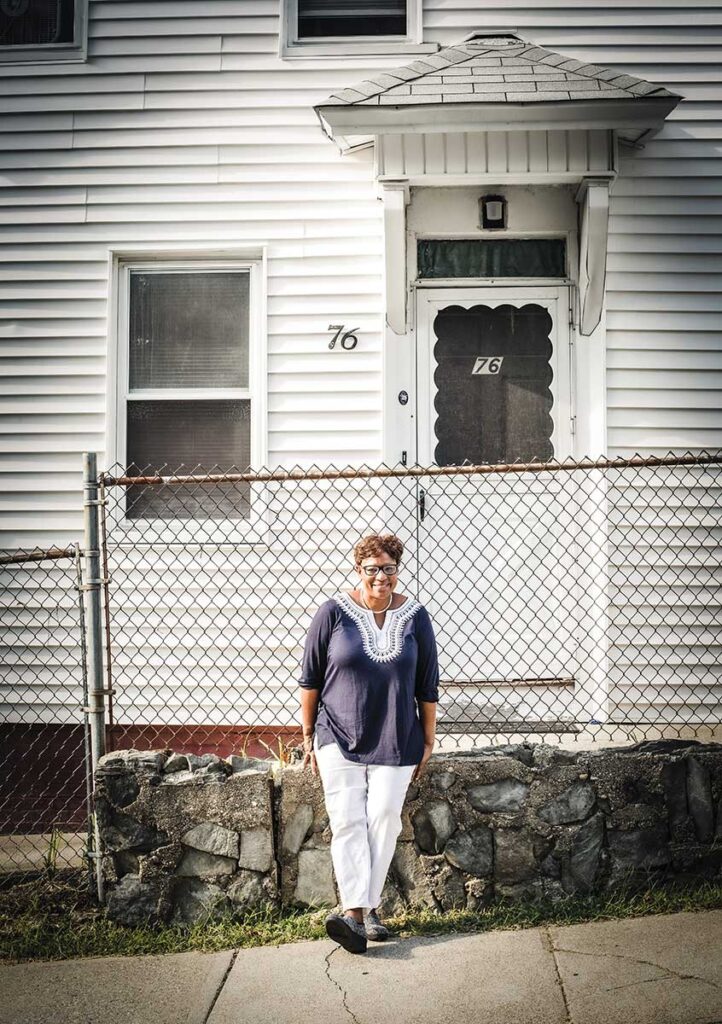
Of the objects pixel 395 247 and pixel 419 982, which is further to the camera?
pixel 395 247

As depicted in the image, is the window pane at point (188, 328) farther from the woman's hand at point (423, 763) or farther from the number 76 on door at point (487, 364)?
the woman's hand at point (423, 763)

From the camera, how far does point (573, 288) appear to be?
19.9 feet

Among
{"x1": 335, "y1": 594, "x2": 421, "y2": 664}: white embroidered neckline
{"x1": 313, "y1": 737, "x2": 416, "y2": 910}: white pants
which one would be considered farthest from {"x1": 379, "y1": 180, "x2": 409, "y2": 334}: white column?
{"x1": 313, "y1": 737, "x2": 416, "y2": 910}: white pants

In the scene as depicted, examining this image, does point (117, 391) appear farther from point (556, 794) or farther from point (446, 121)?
point (556, 794)

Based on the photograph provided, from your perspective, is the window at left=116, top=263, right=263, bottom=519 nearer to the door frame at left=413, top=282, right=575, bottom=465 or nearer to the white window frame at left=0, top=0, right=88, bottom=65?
the door frame at left=413, top=282, right=575, bottom=465

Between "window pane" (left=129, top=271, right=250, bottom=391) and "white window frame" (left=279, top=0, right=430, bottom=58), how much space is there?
1.47 m

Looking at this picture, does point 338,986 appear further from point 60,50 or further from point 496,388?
point 60,50

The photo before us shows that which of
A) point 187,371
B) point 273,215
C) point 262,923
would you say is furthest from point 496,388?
point 262,923

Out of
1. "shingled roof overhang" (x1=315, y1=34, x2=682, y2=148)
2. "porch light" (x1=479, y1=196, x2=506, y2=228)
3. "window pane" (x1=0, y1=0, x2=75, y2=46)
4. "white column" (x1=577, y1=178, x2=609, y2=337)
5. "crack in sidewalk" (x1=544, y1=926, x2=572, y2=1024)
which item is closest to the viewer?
"crack in sidewalk" (x1=544, y1=926, x2=572, y2=1024)

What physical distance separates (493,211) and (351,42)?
4.84 ft

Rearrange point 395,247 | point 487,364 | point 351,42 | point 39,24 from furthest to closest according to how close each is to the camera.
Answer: point 39,24, point 351,42, point 487,364, point 395,247

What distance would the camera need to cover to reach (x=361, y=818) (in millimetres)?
3959

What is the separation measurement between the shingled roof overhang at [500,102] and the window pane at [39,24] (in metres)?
2.12

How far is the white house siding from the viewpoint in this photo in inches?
238
